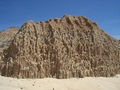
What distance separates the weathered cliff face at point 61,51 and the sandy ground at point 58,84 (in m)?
1.16

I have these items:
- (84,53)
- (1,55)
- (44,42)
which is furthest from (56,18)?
(1,55)

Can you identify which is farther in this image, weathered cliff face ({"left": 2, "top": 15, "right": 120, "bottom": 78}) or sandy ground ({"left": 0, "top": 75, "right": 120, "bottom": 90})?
weathered cliff face ({"left": 2, "top": 15, "right": 120, "bottom": 78})

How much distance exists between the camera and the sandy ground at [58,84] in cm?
2192

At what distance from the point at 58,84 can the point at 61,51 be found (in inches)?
243

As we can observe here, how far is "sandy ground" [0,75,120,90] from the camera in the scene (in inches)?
863

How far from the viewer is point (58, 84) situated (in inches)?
920

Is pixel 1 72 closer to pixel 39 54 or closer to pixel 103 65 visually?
pixel 39 54

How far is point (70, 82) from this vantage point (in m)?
24.4

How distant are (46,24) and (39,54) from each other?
19.0ft

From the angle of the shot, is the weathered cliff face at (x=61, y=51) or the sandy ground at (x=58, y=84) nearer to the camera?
the sandy ground at (x=58, y=84)

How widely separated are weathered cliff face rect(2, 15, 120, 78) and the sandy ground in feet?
3.80

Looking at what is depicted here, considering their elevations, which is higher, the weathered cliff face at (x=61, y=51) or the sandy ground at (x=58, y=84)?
the weathered cliff face at (x=61, y=51)

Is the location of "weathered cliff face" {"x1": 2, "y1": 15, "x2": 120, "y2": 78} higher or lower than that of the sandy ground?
higher

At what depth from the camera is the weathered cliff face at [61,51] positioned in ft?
84.6
